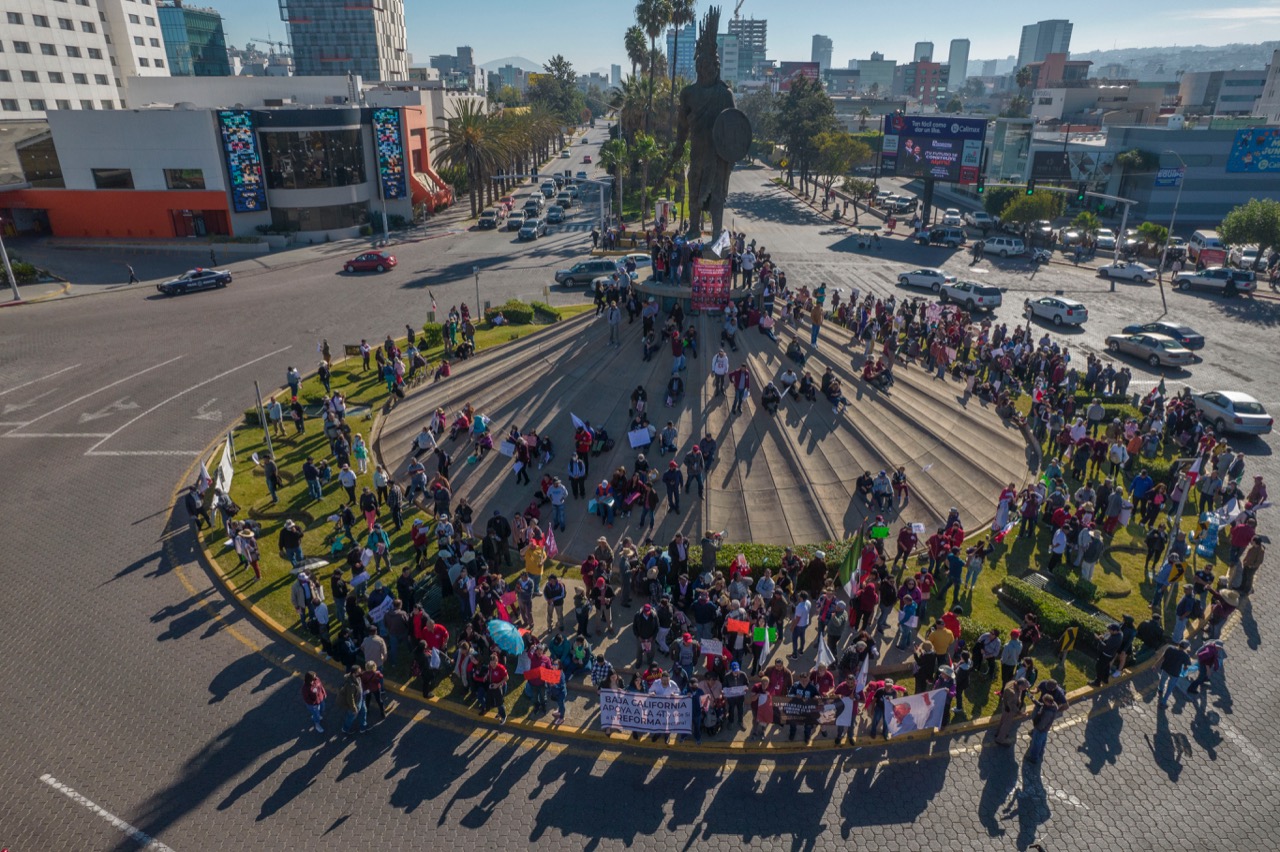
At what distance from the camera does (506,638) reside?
50.1 feet

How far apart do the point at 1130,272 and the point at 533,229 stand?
4522cm

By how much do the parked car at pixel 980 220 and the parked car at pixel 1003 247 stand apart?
44.4 ft

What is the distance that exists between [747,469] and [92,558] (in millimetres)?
17905

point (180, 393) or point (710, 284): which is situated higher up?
point (710, 284)

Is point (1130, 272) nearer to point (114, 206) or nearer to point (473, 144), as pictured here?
point (473, 144)

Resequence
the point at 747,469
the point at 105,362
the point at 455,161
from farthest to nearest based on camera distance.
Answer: the point at 455,161, the point at 105,362, the point at 747,469

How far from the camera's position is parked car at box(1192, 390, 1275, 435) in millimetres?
28203

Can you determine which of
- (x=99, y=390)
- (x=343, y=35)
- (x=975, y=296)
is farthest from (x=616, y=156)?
(x=343, y=35)

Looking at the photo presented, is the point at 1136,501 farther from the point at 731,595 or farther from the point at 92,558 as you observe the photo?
the point at 92,558

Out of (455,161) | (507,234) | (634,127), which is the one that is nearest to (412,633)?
(507,234)

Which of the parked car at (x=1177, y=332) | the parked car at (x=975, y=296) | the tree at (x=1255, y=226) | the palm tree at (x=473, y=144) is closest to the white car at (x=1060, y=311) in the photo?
the parked car at (x=975, y=296)

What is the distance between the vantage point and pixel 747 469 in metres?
23.0

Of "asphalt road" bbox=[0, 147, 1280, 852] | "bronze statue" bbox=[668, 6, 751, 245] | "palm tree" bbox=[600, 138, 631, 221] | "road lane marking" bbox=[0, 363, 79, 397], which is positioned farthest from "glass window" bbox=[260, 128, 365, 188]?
"asphalt road" bbox=[0, 147, 1280, 852]

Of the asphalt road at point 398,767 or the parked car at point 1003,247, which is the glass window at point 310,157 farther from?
the parked car at point 1003,247
